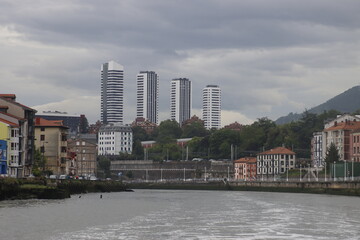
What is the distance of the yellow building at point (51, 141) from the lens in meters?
187

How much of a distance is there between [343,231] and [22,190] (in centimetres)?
4894

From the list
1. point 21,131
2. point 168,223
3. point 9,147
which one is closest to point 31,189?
point 9,147

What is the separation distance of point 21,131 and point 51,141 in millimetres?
38461

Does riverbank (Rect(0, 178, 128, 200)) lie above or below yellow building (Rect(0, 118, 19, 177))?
below

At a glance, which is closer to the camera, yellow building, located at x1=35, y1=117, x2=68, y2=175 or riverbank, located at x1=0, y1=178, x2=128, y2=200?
riverbank, located at x1=0, y1=178, x2=128, y2=200

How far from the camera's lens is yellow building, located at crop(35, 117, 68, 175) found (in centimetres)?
18738

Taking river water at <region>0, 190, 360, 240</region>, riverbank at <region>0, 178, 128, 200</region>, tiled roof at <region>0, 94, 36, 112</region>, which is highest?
tiled roof at <region>0, 94, 36, 112</region>

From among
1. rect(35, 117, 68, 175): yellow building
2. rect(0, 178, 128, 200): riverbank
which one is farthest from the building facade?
rect(35, 117, 68, 175): yellow building

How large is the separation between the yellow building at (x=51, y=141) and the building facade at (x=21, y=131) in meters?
25.1

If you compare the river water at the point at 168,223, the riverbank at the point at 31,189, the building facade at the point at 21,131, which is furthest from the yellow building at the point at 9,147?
the river water at the point at 168,223

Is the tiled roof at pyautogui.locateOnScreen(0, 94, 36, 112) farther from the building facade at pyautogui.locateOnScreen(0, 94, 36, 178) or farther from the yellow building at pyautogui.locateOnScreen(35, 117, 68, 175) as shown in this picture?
the yellow building at pyautogui.locateOnScreen(35, 117, 68, 175)

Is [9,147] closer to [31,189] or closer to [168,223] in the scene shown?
[31,189]

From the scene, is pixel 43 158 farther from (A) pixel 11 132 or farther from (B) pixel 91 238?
(B) pixel 91 238

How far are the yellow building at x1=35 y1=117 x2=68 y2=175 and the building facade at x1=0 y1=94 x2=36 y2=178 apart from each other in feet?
82.3
